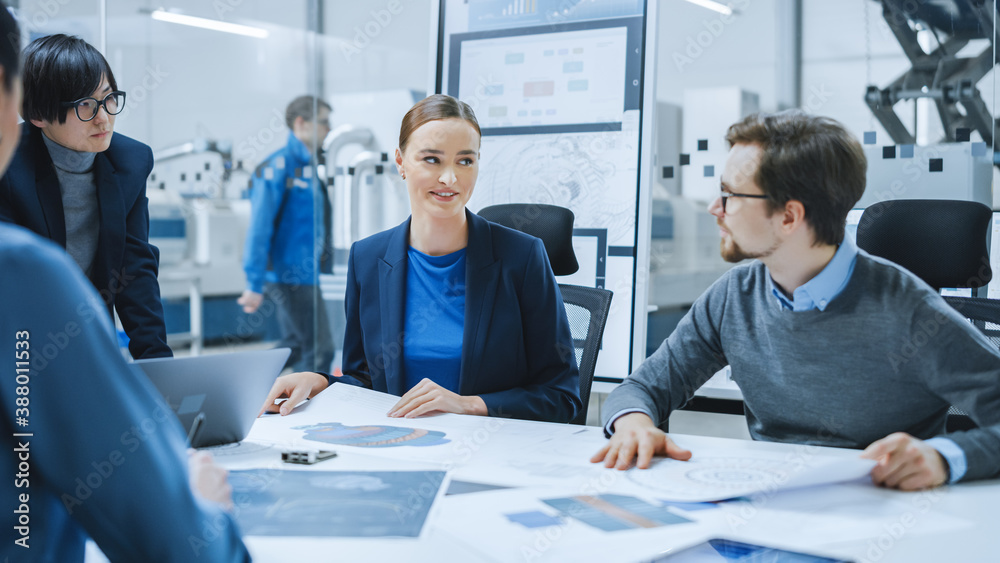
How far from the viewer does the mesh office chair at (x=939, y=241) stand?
5.66ft

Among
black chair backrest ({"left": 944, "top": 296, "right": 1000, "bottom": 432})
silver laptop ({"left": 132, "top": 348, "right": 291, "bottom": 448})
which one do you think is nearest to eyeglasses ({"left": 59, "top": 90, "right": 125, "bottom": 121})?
silver laptop ({"left": 132, "top": 348, "right": 291, "bottom": 448})

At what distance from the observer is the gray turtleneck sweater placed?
1.96 m

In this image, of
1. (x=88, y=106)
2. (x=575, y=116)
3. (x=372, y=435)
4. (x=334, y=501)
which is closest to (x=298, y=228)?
(x=575, y=116)

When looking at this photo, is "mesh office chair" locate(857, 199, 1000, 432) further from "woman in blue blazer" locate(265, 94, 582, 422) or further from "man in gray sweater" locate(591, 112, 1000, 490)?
"woman in blue blazer" locate(265, 94, 582, 422)

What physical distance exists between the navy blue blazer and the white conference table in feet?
1.66

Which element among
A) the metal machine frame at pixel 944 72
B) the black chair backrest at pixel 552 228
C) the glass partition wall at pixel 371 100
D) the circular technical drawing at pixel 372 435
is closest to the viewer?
the circular technical drawing at pixel 372 435

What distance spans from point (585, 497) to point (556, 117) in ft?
8.05

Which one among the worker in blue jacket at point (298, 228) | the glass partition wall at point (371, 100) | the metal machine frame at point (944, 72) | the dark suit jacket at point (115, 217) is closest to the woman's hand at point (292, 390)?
the dark suit jacket at point (115, 217)

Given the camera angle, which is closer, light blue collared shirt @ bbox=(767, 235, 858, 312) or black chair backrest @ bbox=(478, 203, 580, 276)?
light blue collared shirt @ bbox=(767, 235, 858, 312)

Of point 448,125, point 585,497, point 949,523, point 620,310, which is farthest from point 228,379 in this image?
point 620,310

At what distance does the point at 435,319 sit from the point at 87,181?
99 cm

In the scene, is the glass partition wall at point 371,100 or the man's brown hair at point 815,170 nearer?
the man's brown hair at point 815,170

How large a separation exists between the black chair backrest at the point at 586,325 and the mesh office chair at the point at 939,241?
0.66 metres

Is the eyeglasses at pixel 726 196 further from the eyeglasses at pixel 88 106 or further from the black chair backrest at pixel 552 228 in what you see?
the eyeglasses at pixel 88 106
